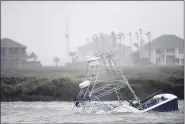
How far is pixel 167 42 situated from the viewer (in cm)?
5175

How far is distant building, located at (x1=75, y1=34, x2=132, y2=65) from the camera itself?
186ft

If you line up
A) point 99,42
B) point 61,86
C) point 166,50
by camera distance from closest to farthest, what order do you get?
1. point 61,86
2. point 166,50
3. point 99,42

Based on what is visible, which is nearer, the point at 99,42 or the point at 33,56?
the point at 33,56

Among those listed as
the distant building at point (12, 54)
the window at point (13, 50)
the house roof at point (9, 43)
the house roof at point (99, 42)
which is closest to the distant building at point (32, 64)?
the distant building at point (12, 54)

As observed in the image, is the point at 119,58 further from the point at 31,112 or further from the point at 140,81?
the point at 31,112

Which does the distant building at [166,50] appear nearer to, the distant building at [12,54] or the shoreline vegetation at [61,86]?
the shoreline vegetation at [61,86]

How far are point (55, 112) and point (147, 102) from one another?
6345 mm

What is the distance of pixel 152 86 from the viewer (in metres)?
34.0

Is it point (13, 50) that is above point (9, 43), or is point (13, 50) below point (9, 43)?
below

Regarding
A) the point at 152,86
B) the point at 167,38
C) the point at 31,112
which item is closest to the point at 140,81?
the point at 152,86

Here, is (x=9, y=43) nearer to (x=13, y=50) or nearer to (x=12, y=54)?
(x=13, y=50)

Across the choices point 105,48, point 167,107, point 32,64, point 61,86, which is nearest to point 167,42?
point 105,48

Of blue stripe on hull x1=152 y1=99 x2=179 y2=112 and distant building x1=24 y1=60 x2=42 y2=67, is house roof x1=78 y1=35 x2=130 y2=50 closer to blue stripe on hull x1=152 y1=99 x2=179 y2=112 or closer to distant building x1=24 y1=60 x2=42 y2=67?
distant building x1=24 y1=60 x2=42 y2=67

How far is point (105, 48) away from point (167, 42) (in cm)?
1164
